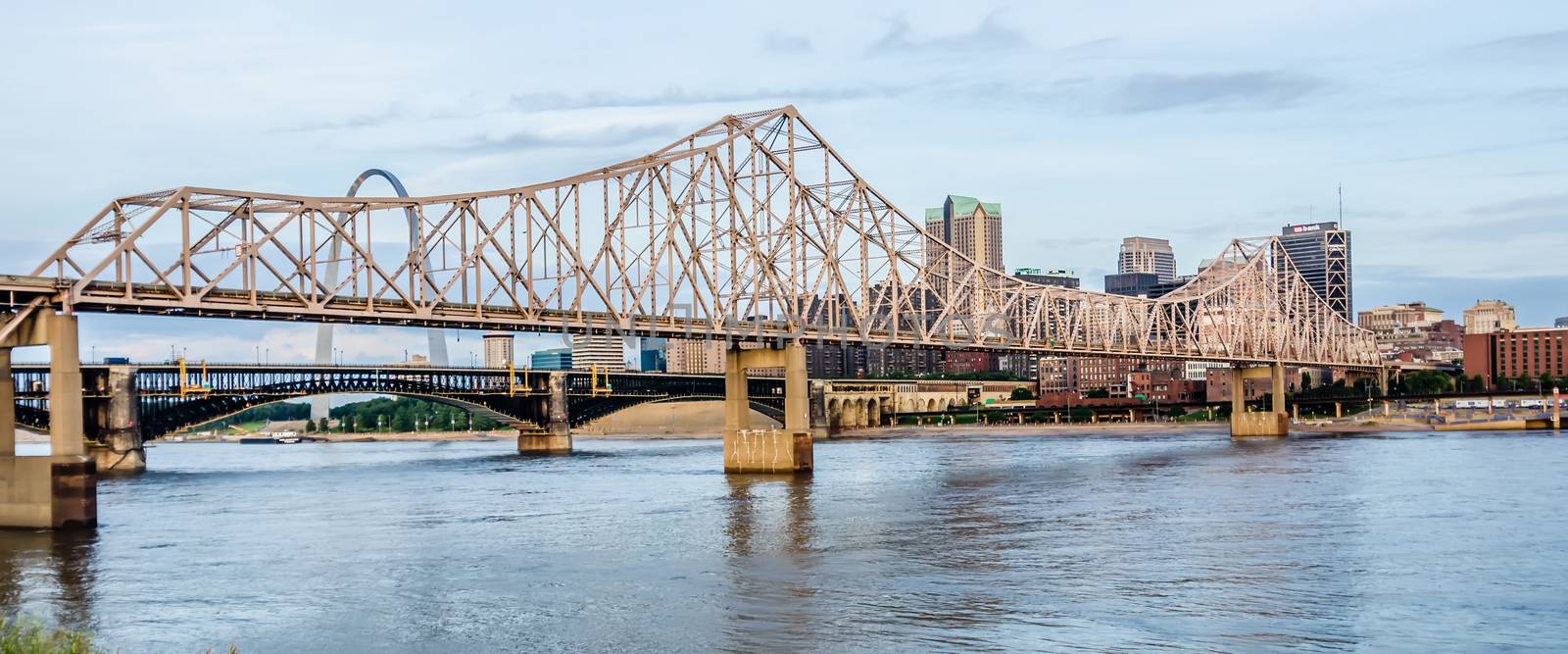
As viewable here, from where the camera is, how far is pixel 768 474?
101375mm

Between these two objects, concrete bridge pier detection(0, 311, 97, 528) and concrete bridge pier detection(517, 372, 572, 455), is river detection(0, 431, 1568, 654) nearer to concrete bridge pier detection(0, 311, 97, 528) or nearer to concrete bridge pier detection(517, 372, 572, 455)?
concrete bridge pier detection(0, 311, 97, 528)

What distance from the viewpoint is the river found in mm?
38125

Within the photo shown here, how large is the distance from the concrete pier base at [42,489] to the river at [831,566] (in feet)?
3.44

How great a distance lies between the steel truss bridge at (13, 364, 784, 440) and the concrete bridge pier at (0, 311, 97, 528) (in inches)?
2574

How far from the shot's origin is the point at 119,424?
423 feet

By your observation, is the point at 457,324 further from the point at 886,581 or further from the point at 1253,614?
the point at 1253,614

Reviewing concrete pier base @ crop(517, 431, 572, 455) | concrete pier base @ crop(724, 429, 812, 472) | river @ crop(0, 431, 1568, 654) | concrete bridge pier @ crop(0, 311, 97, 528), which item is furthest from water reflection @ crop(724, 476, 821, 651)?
concrete pier base @ crop(517, 431, 572, 455)

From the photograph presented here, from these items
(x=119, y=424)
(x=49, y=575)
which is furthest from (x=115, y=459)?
(x=49, y=575)

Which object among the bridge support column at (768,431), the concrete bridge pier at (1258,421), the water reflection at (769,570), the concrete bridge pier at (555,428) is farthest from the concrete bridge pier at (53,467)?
the concrete bridge pier at (1258,421)

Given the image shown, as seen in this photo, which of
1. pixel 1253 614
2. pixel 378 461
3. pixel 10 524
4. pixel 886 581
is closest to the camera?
pixel 1253 614

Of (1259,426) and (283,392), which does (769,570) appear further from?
(1259,426)

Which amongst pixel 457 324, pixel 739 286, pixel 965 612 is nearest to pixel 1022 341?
pixel 739 286

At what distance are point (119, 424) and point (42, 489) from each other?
71.7 metres

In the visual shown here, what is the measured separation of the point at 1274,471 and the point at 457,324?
5057cm
